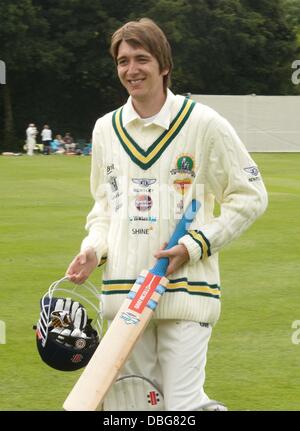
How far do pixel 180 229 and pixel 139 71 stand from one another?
0.74 meters

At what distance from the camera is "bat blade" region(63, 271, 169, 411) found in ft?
16.5

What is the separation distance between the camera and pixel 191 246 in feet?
17.0

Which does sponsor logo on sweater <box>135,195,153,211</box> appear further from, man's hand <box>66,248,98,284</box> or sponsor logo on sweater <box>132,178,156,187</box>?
man's hand <box>66,248,98,284</box>

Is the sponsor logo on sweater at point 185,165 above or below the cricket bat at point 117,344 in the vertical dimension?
above

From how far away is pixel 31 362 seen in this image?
9.30 metres

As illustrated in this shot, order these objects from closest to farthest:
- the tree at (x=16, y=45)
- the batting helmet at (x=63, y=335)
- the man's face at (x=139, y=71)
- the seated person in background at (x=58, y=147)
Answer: the man's face at (x=139, y=71) < the batting helmet at (x=63, y=335) < the seated person in background at (x=58, y=147) < the tree at (x=16, y=45)

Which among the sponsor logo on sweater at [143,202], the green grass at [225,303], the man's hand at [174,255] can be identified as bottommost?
the green grass at [225,303]

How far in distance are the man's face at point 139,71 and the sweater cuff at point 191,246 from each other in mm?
678

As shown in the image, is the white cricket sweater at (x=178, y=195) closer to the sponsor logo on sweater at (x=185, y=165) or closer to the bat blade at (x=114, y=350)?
the sponsor logo on sweater at (x=185, y=165)

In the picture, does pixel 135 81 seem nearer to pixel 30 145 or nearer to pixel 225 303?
pixel 225 303

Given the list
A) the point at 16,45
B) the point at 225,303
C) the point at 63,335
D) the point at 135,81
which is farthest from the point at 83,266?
the point at 16,45

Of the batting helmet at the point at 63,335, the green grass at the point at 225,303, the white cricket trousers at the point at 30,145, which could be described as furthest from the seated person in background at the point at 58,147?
the batting helmet at the point at 63,335

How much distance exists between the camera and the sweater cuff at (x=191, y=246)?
5.19m

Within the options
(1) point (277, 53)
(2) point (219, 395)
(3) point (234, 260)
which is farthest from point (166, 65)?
(1) point (277, 53)
